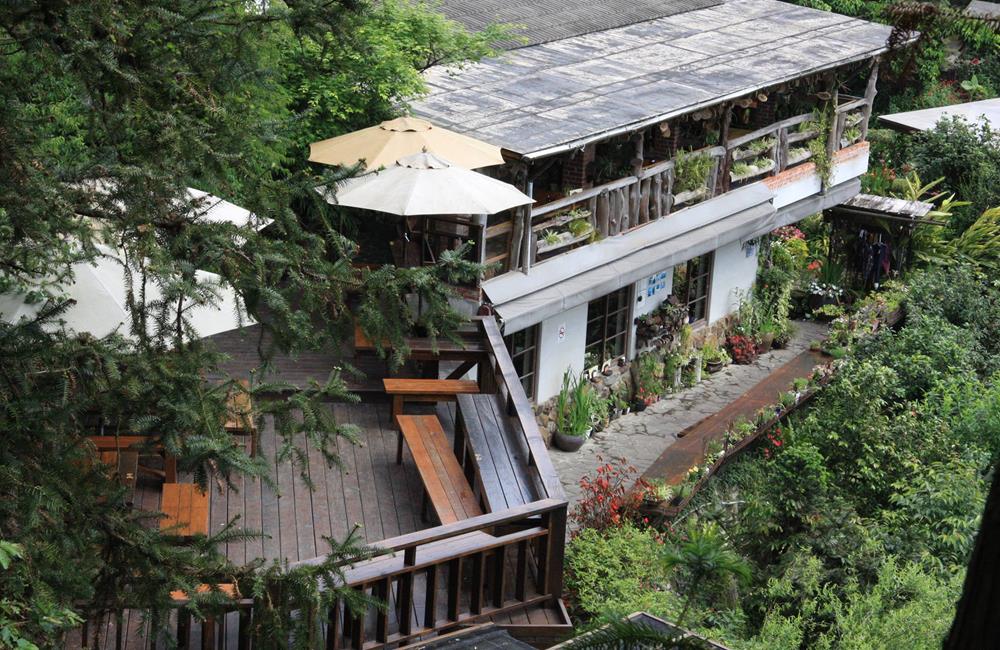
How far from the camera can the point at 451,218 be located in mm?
14148

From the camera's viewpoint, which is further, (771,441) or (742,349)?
(742,349)

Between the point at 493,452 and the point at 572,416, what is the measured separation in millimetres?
6101

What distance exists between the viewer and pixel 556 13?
21.2m

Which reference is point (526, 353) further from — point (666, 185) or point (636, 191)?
point (666, 185)

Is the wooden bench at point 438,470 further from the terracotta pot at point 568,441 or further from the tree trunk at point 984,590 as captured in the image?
the tree trunk at point 984,590

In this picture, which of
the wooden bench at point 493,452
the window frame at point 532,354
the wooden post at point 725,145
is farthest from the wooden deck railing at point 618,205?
the wooden bench at point 493,452

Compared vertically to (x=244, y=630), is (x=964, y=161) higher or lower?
lower

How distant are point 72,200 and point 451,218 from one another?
771 cm

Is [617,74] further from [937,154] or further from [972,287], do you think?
[937,154]

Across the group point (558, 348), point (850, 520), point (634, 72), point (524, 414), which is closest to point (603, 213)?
point (558, 348)

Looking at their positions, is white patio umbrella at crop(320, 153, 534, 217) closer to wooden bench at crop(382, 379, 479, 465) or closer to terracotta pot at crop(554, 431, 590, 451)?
wooden bench at crop(382, 379, 479, 465)

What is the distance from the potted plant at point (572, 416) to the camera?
639 inches

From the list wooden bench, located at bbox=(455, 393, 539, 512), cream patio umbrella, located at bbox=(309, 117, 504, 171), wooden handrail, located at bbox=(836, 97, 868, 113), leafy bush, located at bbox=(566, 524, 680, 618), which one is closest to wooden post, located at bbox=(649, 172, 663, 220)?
cream patio umbrella, located at bbox=(309, 117, 504, 171)

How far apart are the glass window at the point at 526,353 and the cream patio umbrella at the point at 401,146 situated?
284 cm
